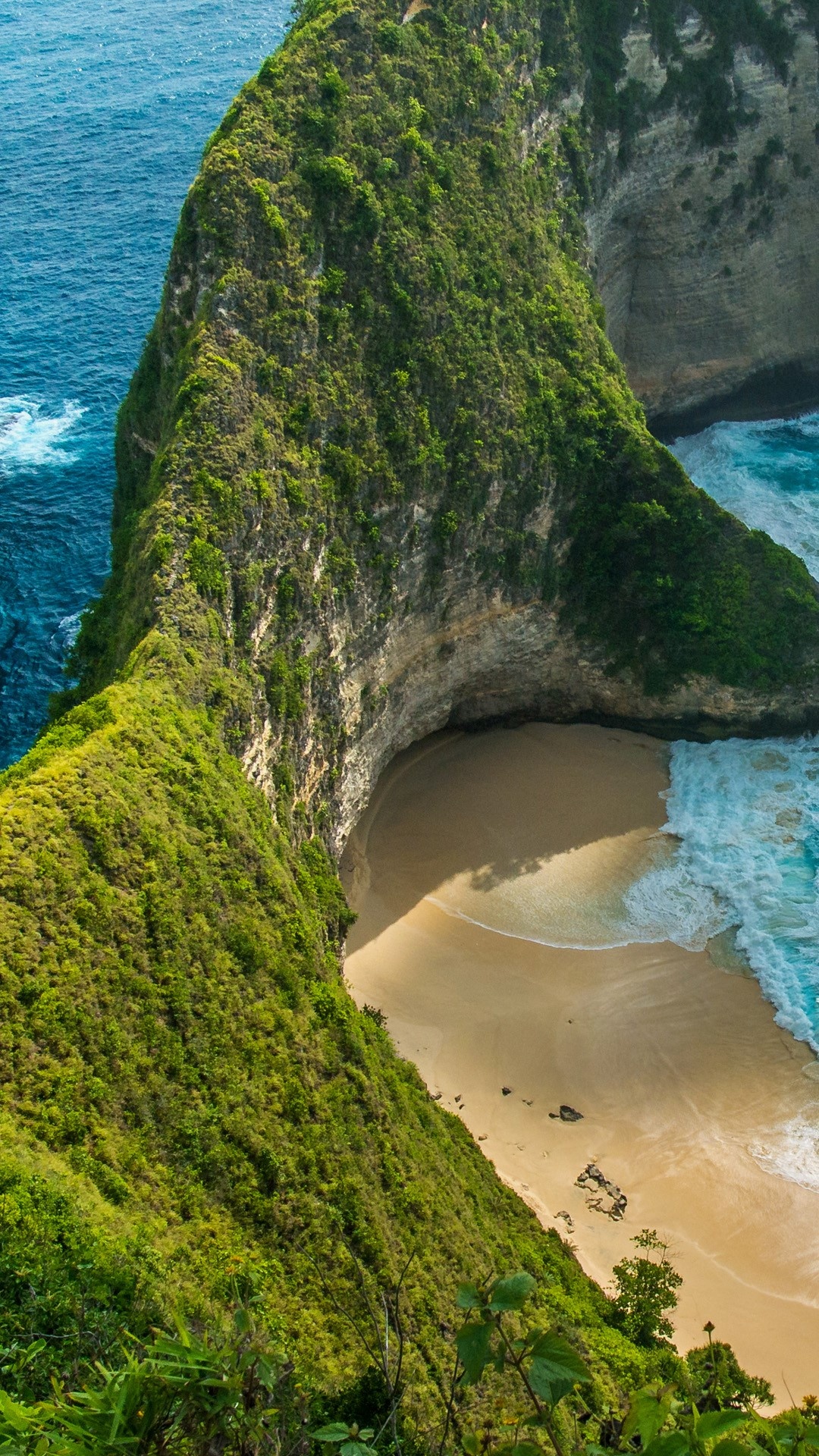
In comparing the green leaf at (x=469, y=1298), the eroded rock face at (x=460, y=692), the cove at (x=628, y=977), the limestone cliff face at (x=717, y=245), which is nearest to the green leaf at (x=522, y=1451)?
the green leaf at (x=469, y=1298)

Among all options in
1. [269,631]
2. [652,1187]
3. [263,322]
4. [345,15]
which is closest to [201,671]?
[269,631]

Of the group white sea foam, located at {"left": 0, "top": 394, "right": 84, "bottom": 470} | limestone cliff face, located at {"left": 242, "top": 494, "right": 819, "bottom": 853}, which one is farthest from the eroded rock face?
white sea foam, located at {"left": 0, "top": 394, "right": 84, "bottom": 470}

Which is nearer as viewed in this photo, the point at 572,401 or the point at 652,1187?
the point at 652,1187

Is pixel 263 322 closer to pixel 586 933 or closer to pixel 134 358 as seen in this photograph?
pixel 586 933

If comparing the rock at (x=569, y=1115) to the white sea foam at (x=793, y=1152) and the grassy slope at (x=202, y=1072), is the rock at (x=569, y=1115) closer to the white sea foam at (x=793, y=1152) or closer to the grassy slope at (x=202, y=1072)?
the grassy slope at (x=202, y=1072)

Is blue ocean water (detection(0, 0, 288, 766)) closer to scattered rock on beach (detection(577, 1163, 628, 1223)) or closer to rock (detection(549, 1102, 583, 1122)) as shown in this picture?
rock (detection(549, 1102, 583, 1122))

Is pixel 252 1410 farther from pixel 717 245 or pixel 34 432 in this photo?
pixel 34 432

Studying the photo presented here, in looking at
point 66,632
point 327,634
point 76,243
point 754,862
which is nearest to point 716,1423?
point 327,634
